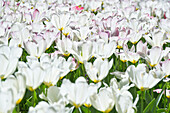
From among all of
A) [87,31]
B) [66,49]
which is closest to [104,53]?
[66,49]

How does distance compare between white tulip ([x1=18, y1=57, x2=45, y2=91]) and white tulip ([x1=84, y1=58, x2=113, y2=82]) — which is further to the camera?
white tulip ([x1=84, y1=58, x2=113, y2=82])

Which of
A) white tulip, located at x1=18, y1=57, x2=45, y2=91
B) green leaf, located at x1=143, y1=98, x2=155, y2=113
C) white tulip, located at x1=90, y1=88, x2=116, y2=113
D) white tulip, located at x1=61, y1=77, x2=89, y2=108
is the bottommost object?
green leaf, located at x1=143, y1=98, x2=155, y2=113

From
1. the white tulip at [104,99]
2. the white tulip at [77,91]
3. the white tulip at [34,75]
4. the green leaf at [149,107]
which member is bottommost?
the green leaf at [149,107]

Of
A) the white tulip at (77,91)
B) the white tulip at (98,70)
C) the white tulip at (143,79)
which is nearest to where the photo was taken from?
the white tulip at (77,91)

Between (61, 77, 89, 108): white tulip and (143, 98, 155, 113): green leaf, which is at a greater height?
(61, 77, 89, 108): white tulip

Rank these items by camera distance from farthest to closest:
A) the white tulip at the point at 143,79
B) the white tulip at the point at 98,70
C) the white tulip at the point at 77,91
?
the white tulip at the point at 98,70 → the white tulip at the point at 143,79 → the white tulip at the point at 77,91

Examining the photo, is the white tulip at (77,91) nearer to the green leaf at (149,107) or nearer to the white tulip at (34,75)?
the white tulip at (34,75)

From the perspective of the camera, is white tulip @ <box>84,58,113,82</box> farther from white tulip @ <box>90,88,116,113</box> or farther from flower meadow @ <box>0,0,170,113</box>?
white tulip @ <box>90,88,116,113</box>

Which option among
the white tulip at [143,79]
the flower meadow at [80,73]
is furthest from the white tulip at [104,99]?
the white tulip at [143,79]

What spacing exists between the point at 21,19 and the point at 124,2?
1523 millimetres

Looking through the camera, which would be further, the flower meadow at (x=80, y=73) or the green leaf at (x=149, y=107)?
the green leaf at (x=149, y=107)

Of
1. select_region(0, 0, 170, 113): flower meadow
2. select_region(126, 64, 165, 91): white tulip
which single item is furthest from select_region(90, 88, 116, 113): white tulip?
select_region(126, 64, 165, 91): white tulip

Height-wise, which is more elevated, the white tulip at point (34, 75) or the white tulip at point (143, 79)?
the white tulip at point (34, 75)

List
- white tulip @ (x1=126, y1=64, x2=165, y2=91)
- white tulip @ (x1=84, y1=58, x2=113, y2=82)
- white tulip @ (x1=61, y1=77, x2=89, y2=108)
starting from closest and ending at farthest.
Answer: white tulip @ (x1=61, y1=77, x2=89, y2=108) → white tulip @ (x1=126, y1=64, x2=165, y2=91) → white tulip @ (x1=84, y1=58, x2=113, y2=82)
